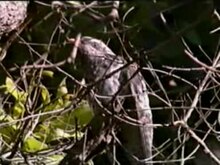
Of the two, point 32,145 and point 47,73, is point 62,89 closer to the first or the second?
point 47,73

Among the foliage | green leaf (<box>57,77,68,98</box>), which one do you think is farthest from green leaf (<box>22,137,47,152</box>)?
green leaf (<box>57,77,68,98</box>)

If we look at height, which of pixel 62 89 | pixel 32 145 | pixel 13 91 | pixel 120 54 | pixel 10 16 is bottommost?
pixel 32 145

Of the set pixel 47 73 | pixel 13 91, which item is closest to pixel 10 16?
pixel 13 91

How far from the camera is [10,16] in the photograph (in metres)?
2.96

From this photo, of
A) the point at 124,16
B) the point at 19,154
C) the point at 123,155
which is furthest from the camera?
the point at 123,155

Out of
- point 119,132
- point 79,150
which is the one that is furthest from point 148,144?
point 79,150

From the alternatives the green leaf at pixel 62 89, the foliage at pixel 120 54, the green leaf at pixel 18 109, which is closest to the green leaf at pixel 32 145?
the foliage at pixel 120 54

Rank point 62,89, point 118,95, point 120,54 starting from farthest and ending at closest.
A: point 62,89 < point 118,95 < point 120,54

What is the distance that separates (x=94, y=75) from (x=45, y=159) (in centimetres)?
44

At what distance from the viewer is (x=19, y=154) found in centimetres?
314

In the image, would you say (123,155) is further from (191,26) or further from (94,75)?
(191,26)

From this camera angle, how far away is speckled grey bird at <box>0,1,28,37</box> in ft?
9.54

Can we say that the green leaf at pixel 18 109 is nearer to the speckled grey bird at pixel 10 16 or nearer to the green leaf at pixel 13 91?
the green leaf at pixel 13 91

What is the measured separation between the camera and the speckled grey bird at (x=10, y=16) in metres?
2.91
